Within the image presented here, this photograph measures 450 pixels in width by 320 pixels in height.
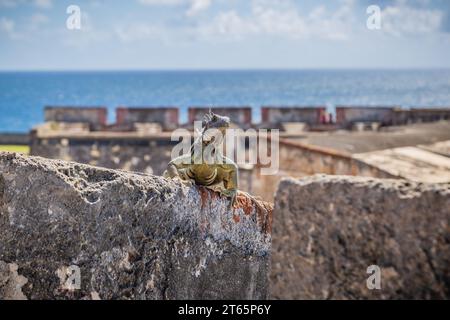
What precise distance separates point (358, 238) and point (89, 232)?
1063 millimetres

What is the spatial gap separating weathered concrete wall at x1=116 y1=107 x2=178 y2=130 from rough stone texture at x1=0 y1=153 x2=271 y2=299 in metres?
16.8

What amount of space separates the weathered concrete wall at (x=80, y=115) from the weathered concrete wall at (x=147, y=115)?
451 millimetres

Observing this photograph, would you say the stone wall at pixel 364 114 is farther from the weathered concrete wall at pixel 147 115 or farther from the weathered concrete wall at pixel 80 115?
the weathered concrete wall at pixel 80 115

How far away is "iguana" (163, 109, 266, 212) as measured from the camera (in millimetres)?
3535

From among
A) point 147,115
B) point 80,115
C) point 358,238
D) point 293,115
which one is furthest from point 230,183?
point 80,115

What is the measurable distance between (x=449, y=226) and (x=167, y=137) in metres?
15.5

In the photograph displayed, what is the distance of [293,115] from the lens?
20.1 metres

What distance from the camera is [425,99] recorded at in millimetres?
96938

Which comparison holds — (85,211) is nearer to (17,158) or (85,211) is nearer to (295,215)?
(17,158)

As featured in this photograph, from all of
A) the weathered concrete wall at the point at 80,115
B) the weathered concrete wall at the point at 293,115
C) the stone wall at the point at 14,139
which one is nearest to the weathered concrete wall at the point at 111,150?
the weathered concrete wall at the point at 80,115

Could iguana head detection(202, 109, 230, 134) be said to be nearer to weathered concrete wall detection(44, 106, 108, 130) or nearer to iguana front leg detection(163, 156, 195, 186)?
iguana front leg detection(163, 156, 195, 186)

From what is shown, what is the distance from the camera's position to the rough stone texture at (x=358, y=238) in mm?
2238

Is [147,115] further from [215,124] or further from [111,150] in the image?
[215,124]

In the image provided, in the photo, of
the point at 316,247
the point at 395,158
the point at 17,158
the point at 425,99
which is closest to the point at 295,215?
the point at 316,247
